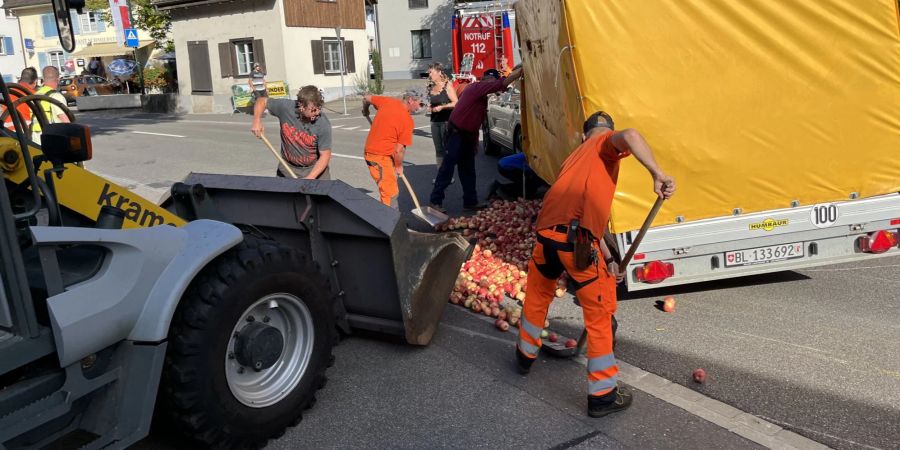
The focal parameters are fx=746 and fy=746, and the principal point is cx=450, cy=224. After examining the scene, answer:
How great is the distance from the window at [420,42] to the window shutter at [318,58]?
36.6 ft

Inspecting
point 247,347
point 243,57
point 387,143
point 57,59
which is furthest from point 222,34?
point 247,347

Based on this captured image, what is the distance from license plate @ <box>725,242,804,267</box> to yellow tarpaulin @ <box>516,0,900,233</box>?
0.31 metres

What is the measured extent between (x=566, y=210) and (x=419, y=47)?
4014 centimetres

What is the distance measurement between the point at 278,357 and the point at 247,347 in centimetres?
24

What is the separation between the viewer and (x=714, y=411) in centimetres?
409

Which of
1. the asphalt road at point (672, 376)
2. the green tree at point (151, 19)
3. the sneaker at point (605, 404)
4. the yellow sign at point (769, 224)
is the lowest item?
the asphalt road at point (672, 376)

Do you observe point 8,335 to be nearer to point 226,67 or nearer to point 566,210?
point 566,210

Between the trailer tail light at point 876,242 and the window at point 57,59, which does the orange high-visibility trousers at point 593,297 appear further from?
the window at point 57,59

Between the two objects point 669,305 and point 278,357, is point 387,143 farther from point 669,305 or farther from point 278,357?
point 278,357

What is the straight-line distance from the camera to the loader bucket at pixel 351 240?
4457mm

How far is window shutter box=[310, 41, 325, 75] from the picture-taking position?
105ft

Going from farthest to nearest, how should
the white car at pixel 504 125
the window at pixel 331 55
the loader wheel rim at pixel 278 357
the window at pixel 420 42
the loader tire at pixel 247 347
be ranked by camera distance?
1. the window at pixel 420 42
2. the window at pixel 331 55
3. the white car at pixel 504 125
4. the loader wheel rim at pixel 278 357
5. the loader tire at pixel 247 347

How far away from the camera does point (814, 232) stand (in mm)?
5547

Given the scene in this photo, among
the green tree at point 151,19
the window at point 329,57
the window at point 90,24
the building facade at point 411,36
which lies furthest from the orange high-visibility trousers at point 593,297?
the window at point 90,24
